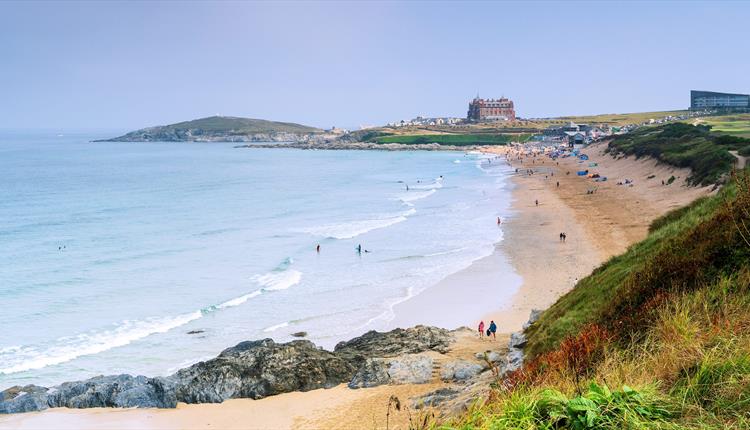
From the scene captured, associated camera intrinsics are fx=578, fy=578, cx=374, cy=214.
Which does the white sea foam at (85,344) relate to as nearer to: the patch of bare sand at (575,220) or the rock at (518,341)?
the patch of bare sand at (575,220)

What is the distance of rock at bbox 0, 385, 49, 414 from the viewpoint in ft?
53.3

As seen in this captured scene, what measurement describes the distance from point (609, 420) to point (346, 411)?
35.4ft

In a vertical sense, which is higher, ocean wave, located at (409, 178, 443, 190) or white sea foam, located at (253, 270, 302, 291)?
ocean wave, located at (409, 178, 443, 190)

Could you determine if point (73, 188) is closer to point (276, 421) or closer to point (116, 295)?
point (116, 295)

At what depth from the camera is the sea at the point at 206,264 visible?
22031mm

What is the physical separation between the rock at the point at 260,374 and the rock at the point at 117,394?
0.42 m

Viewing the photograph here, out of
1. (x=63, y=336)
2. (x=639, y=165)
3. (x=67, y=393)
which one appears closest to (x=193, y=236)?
(x=63, y=336)

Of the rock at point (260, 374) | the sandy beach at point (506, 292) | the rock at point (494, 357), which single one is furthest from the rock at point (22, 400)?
the rock at point (494, 357)

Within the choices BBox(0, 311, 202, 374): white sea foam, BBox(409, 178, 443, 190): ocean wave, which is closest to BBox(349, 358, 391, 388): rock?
BBox(0, 311, 202, 374): white sea foam

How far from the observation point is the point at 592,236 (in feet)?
121

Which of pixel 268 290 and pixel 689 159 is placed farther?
pixel 689 159

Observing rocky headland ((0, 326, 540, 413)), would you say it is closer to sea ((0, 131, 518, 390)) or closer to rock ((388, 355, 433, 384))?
rock ((388, 355, 433, 384))

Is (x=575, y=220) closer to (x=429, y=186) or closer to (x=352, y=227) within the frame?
(x=352, y=227)

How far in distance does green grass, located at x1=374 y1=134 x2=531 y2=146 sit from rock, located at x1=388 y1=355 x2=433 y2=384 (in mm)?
145558
